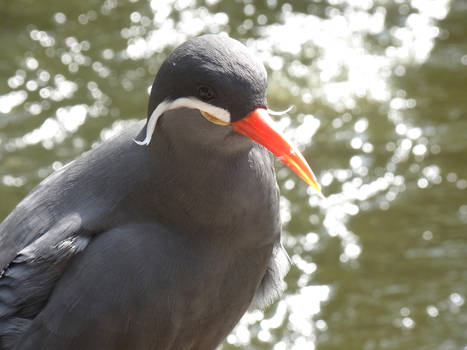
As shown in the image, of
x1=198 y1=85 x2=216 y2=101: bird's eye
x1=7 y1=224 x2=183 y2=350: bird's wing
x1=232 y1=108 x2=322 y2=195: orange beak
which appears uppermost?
x1=198 y1=85 x2=216 y2=101: bird's eye

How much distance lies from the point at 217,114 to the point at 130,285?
791 mm

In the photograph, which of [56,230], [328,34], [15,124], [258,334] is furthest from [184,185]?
[328,34]

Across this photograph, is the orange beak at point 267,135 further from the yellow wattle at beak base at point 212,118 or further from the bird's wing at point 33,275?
the bird's wing at point 33,275

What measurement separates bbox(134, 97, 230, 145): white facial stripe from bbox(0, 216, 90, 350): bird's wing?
1.68 feet

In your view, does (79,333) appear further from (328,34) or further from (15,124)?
(328,34)

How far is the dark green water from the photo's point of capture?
5.50 m

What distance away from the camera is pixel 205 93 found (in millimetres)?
3078

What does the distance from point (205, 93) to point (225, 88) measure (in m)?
0.08

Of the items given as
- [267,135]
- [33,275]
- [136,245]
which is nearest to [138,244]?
[136,245]

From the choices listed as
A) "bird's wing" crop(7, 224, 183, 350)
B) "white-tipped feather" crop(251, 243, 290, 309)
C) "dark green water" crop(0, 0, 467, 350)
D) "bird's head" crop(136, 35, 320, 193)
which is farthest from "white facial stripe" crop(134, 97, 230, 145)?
"dark green water" crop(0, 0, 467, 350)

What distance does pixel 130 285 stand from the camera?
3.44 meters

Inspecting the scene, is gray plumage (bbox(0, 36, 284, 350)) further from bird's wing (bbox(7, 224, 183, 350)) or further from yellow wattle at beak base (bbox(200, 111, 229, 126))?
yellow wattle at beak base (bbox(200, 111, 229, 126))

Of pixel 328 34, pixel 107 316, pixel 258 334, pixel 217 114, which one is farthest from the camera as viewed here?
pixel 328 34

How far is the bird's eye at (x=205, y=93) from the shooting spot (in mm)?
3064
